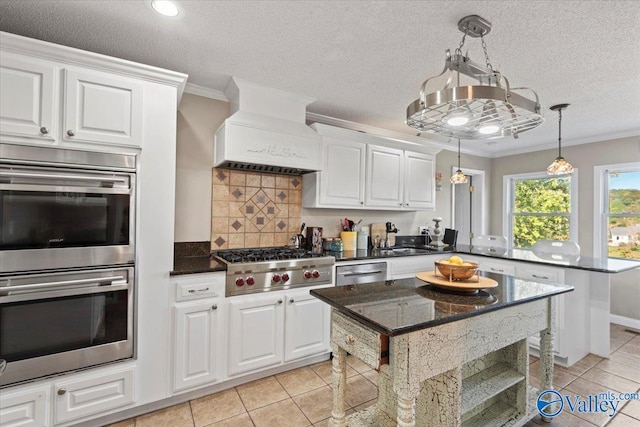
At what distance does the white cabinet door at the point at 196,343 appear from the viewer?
209 centimetres

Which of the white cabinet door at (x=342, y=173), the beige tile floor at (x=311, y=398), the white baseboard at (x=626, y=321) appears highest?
the white cabinet door at (x=342, y=173)

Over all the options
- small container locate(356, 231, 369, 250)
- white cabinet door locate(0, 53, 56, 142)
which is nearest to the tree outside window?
small container locate(356, 231, 369, 250)

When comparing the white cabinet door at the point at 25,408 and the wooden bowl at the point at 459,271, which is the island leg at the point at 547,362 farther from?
the white cabinet door at the point at 25,408

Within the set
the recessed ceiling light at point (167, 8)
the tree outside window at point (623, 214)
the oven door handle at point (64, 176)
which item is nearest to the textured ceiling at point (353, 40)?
the recessed ceiling light at point (167, 8)

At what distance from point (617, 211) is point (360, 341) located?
4.47m

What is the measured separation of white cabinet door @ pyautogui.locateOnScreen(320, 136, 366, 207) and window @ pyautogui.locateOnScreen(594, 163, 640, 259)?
129 inches

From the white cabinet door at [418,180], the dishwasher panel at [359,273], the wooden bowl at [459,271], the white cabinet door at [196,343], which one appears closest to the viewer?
the wooden bowl at [459,271]

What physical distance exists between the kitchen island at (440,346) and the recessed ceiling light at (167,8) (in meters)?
1.72

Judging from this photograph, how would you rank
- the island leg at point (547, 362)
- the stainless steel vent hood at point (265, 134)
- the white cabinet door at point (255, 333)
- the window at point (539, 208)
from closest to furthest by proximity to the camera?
the island leg at point (547, 362)
the white cabinet door at point (255, 333)
the stainless steel vent hood at point (265, 134)
the window at point (539, 208)

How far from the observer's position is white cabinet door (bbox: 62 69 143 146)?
1756 mm

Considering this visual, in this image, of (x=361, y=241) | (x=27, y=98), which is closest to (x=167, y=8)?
(x=27, y=98)

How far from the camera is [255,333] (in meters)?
2.36

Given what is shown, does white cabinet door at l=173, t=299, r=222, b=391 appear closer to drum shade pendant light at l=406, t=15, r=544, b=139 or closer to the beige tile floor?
the beige tile floor

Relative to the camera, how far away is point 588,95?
2754 mm
